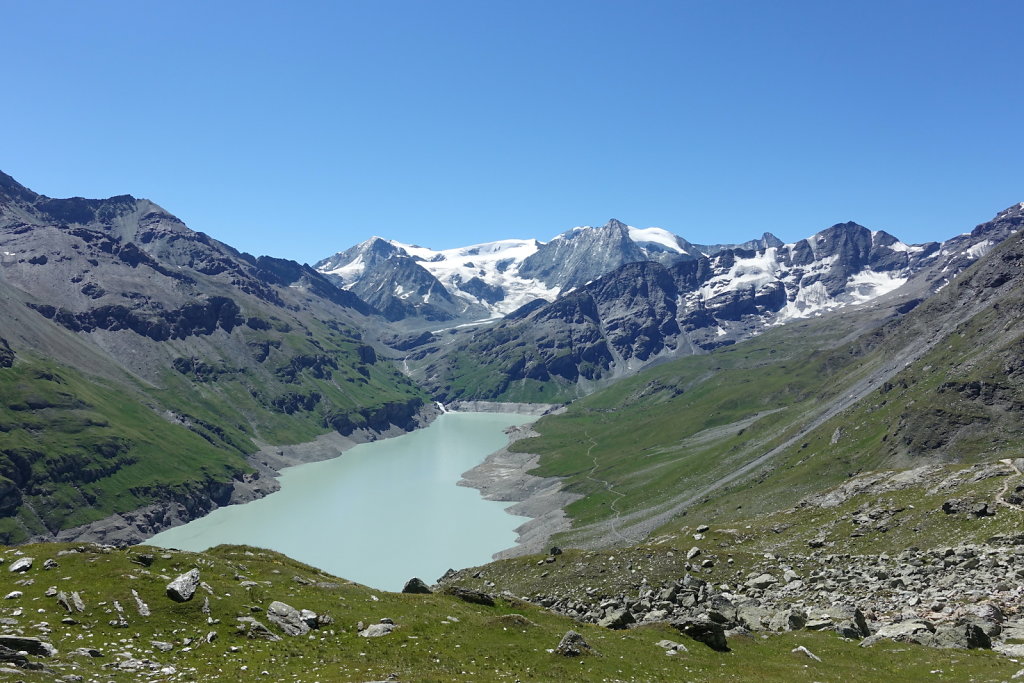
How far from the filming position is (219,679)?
86.9ft

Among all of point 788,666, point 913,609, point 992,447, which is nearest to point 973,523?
point 913,609

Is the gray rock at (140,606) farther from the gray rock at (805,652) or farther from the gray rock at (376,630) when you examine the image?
the gray rock at (805,652)

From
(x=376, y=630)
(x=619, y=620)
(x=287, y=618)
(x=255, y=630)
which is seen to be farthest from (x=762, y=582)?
(x=255, y=630)

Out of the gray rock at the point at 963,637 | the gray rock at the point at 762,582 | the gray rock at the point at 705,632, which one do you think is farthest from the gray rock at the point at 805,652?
the gray rock at the point at 762,582

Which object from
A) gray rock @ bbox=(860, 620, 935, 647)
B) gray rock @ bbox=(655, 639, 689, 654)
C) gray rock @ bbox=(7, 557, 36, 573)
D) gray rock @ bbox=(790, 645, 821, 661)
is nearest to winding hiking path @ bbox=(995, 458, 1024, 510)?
gray rock @ bbox=(860, 620, 935, 647)

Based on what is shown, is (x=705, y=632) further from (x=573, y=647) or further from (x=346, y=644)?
(x=346, y=644)

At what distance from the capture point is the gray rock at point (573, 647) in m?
33.8

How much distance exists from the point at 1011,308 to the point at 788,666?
709ft

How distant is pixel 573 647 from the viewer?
33.9 metres

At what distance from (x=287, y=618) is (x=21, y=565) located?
1481 centimetres

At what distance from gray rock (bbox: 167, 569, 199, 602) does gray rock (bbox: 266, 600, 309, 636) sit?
395cm

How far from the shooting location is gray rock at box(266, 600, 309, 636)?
3341 cm

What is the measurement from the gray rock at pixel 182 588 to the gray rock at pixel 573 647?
19156 millimetres

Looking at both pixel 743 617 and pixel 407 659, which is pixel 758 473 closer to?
pixel 743 617
